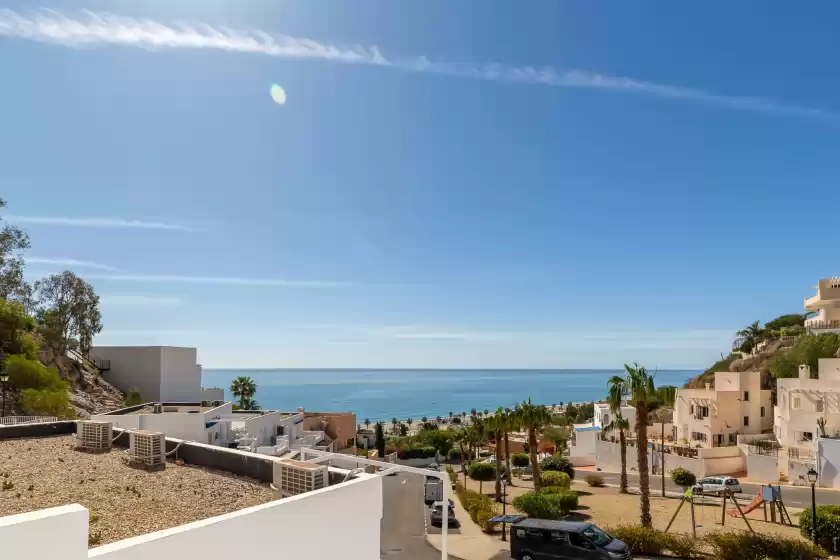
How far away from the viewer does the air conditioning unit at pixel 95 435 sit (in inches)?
439

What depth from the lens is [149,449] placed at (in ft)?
32.3

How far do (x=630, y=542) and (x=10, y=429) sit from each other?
1767 cm

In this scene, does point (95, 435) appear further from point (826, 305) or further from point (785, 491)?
point (826, 305)

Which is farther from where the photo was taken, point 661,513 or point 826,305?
point 826,305

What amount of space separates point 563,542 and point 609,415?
137ft

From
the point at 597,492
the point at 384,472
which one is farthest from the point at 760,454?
the point at 384,472

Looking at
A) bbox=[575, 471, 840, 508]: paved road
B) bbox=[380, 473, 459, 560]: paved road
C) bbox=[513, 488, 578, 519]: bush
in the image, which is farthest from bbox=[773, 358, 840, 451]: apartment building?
bbox=[380, 473, 459, 560]: paved road

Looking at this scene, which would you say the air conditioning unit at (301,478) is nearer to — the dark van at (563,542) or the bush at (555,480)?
the dark van at (563,542)

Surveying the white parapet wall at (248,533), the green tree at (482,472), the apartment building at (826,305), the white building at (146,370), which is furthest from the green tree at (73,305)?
the apartment building at (826,305)

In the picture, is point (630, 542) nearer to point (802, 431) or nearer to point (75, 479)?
point (75, 479)

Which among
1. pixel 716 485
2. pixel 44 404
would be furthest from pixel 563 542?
pixel 44 404

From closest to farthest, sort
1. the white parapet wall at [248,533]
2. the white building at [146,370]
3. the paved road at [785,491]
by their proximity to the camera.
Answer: the white parapet wall at [248,533]
the paved road at [785,491]
the white building at [146,370]

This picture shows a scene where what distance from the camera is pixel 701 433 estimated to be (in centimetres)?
4388

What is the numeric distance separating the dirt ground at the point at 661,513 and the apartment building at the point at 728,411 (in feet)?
45.4
